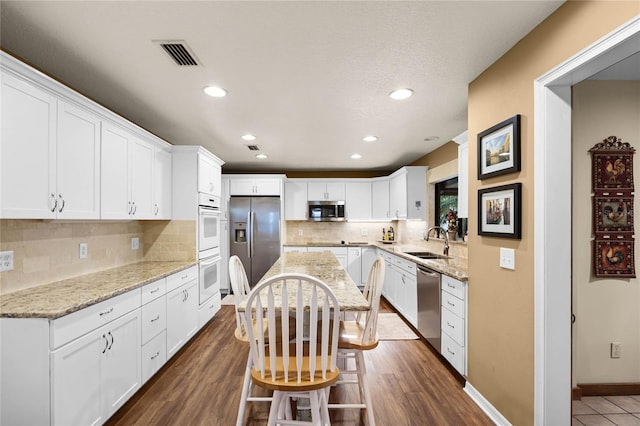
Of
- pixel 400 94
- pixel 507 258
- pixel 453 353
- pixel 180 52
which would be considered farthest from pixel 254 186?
pixel 507 258

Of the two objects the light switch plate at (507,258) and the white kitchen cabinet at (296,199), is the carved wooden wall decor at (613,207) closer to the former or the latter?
the light switch plate at (507,258)

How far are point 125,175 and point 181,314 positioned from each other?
1.46 meters

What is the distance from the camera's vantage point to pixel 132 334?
233 cm

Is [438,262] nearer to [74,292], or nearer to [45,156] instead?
[74,292]

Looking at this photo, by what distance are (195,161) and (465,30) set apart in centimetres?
302

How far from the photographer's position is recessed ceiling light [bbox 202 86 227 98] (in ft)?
8.29

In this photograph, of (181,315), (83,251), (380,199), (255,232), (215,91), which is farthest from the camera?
(380,199)

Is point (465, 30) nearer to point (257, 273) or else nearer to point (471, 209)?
point (471, 209)

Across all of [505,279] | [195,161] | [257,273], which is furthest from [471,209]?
[257,273]

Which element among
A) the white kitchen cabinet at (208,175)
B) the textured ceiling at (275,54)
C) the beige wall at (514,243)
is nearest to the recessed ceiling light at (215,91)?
the textured ceiling at (275,54)

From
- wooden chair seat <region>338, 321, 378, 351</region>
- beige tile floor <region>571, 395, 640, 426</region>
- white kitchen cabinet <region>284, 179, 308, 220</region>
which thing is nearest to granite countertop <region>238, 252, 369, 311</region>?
wooden chair seat <region>338, 321, 378, 351</region>

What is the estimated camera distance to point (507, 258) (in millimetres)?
1993

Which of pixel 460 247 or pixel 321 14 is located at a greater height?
pixel 321 14

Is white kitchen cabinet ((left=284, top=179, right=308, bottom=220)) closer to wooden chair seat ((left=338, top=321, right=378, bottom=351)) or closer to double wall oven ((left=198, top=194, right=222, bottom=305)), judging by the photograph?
double wall oven ((left=198, top=194, right=222, bottom=305))
